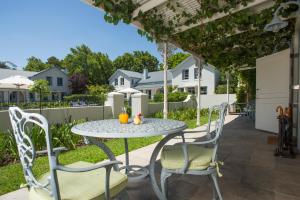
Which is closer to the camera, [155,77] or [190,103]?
[190,103]

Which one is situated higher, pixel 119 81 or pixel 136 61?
pixel 136 61

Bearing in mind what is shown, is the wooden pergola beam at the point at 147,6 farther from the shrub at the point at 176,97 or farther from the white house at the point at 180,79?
the white house at the point at 180,79

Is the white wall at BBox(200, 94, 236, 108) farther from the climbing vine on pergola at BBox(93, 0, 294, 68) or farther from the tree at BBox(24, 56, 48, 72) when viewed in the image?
the tree at BBox(24, 56, 48, 72)

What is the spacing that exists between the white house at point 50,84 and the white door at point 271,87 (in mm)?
25437

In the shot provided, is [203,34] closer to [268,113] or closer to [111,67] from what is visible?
[268,113]

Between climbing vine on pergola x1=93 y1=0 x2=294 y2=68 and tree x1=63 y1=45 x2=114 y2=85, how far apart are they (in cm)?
3026

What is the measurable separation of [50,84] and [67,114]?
2315cm

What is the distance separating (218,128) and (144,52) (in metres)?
44.2

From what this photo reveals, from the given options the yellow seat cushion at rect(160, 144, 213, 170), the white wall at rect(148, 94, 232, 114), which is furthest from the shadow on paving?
the white wall at rect(148, 94, 232, 114)

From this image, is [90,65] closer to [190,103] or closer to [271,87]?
[190,103]

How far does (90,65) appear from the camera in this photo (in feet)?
119

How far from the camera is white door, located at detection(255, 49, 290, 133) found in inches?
233

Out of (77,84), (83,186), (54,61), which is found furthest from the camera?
(54,61)

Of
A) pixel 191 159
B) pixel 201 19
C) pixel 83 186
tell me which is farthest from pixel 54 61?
pixel 83 186
